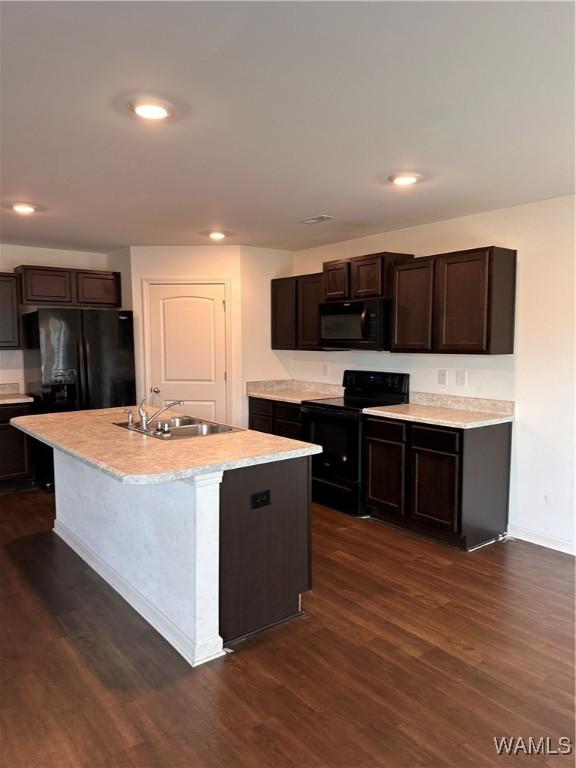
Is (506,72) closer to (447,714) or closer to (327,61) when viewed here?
(327,61)

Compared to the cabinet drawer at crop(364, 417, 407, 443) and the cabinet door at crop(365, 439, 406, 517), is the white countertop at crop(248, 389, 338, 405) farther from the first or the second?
the cabinet door at crop(365, 439, 406, 517)

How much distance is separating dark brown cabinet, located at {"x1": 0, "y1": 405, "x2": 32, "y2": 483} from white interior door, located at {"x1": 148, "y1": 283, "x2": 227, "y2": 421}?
1.27 metres

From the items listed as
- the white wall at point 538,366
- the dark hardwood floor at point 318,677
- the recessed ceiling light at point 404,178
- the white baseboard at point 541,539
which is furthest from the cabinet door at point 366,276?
the dark hardwood floor at point 318,677

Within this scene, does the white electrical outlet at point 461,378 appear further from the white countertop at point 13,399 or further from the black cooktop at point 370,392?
the white countertop at point 13,399

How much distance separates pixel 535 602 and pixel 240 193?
2.97 meters

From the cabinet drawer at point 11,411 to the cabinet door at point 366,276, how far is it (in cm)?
316

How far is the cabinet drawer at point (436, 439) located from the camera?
11.7 feet

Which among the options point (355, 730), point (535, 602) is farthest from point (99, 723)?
point (535, 602)

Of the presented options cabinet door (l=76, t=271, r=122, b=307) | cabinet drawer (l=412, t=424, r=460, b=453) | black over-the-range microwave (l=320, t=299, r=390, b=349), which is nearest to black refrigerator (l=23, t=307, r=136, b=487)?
cabinet door (l=76, t=271, r=122, b=307)

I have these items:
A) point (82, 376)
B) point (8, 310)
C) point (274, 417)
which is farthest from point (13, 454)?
point (274, 417)

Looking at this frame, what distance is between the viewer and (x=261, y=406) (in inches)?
213

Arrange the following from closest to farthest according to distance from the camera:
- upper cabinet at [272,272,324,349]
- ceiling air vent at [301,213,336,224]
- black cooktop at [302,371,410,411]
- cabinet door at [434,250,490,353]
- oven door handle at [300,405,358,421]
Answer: cabinet door at [434,250,490,353] → ceiling air vent at [301,213,336,224] → oven door handle at [300,405,358,421] → black cooktop at [302,371,410,411] → upper cabinet at [272,272,324,349]

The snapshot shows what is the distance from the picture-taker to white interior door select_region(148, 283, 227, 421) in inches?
216

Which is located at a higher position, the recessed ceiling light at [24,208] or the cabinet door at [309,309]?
the recessed ceiling light at [24,208]
